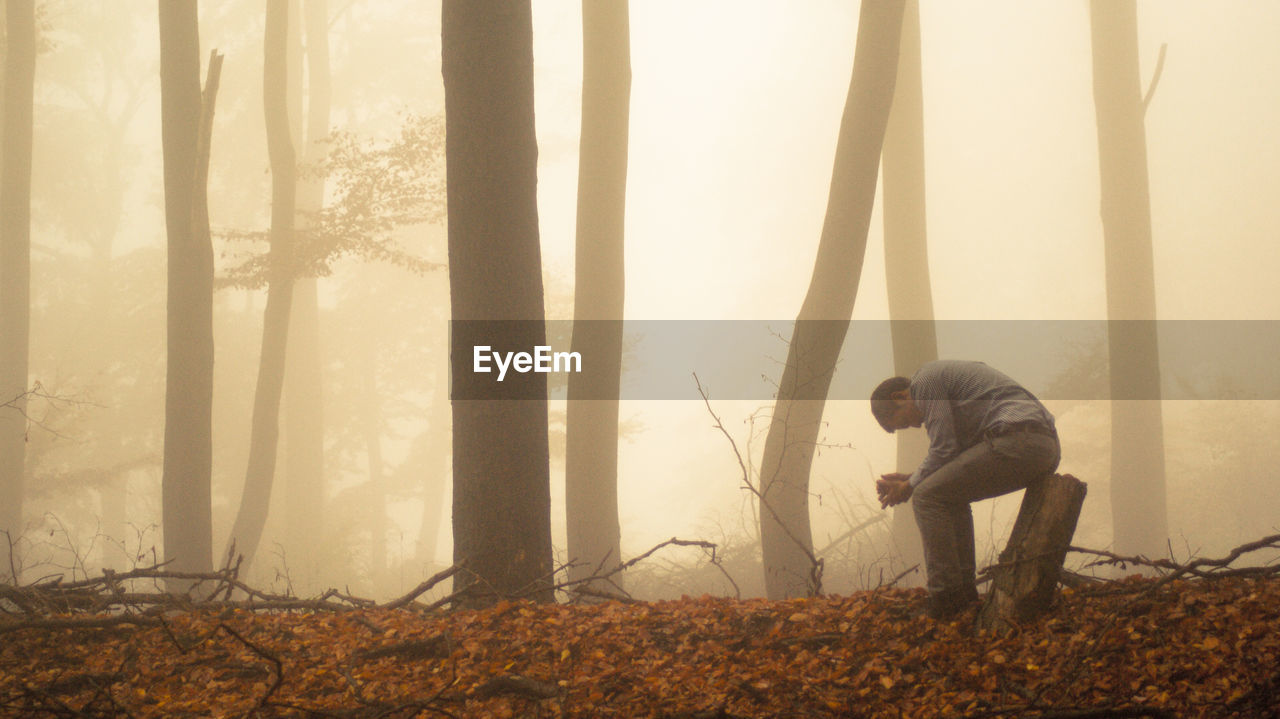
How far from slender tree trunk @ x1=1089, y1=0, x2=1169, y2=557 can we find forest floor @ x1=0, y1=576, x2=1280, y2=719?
9.02 meters

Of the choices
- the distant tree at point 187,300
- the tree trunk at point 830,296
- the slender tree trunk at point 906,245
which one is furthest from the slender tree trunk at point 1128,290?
the distant tree at point 187,300

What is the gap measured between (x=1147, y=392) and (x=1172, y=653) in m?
10.3

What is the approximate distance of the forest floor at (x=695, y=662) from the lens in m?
3.28

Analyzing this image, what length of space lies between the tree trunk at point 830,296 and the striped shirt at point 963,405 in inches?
144

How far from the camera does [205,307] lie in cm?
1025

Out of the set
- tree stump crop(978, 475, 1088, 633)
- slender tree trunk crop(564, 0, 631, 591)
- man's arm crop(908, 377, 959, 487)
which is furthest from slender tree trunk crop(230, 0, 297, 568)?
tree stump crop(978, 475, 1088, 633)

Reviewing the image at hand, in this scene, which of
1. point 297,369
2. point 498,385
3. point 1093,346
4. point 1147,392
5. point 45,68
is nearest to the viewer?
point 498,385

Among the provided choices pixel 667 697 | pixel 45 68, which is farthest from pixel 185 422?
pixel 45 68

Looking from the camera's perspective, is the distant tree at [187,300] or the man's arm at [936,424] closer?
the man's arm at [936,424]

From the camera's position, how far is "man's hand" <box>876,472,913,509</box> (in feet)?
14.4

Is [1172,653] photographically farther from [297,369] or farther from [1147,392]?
[297,369]

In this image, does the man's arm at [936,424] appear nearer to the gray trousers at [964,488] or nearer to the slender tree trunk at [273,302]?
the gray trousers at [964,488]

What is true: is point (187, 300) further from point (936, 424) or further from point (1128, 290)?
point (1128, 290)

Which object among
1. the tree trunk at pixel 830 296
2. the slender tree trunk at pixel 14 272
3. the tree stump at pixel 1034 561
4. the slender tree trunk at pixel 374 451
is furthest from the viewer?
the slender tree trunk at pixel 374 451
